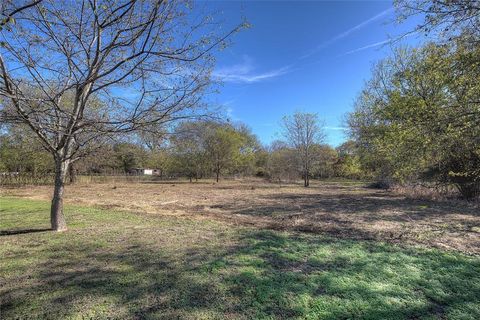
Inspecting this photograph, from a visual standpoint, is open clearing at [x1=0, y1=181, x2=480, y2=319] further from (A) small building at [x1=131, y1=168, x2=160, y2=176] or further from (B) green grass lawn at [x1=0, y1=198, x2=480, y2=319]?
(A) small building at [x1=131, y1=168, x2=160, y2=176]

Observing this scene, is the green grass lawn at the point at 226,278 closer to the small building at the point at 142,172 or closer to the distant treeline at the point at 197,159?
Answer: the distant treeline at the point at 197,159

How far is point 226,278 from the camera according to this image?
3525 millimetres

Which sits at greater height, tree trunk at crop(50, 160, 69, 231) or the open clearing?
tree trunk at crop(50, 160, 69, 231)

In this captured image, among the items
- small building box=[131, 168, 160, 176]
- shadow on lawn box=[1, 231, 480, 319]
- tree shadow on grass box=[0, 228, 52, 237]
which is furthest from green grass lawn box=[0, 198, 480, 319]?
small building box=[131, 168, 160, 176]

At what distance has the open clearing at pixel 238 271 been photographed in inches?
110

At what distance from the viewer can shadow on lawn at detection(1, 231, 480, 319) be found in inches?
109

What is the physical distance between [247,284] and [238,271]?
0.43 m

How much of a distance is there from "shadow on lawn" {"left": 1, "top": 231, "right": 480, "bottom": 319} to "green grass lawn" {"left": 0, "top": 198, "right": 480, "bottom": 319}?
0.01m

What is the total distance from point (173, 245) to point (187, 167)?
116 ft

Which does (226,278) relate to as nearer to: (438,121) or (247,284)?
(247,284)

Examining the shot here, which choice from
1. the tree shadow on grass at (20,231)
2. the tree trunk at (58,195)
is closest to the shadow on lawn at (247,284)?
the tree trunk at (58,195)

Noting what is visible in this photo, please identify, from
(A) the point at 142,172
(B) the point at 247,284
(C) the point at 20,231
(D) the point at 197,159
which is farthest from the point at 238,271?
(A) the point at 142,172

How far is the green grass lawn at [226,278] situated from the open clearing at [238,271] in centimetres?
1

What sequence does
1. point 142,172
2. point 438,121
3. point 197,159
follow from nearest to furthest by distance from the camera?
1. point 438,121
2. point 197,159
3. point 142,172
